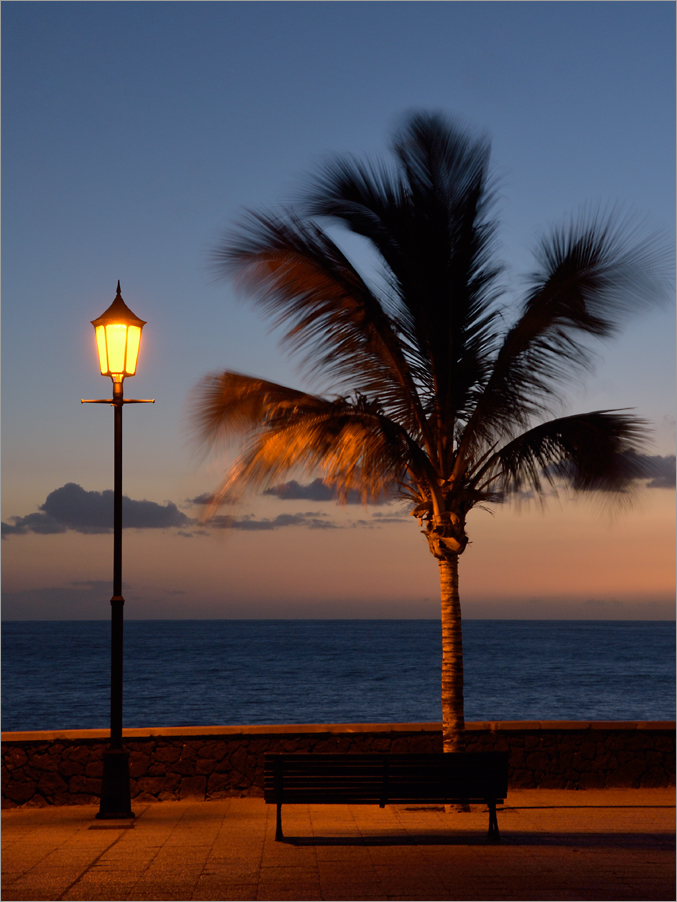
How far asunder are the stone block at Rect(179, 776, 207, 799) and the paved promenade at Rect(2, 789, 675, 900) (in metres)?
0.13

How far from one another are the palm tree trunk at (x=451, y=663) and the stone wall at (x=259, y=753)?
0.99 meters

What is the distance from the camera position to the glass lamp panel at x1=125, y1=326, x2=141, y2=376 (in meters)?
9.59

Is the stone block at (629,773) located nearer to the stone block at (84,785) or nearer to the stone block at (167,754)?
the stone block at (167,754)

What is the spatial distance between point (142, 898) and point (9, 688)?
6483cm

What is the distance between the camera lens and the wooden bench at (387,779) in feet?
25.2

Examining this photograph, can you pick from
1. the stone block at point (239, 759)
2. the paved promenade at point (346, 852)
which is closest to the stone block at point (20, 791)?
the paved promenade at point (346, 852)

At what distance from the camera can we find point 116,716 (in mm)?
8820

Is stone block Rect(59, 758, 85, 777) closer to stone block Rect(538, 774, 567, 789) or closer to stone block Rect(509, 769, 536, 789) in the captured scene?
stone block Rect(509, 769, 536, 789)

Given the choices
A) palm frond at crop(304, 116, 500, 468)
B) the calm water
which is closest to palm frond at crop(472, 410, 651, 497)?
palm frond at crop(304, 116, 500, 468)

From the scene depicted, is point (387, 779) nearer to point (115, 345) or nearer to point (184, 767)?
point (184, 767)

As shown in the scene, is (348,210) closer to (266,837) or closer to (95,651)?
(266,837)

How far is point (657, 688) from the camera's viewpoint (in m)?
66.6

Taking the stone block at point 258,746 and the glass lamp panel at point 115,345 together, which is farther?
the stone block at point 258,746

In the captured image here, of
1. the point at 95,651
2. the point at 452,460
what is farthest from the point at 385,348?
the point at 95,651
